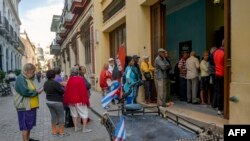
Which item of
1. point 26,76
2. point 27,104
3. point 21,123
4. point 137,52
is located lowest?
point 21,123

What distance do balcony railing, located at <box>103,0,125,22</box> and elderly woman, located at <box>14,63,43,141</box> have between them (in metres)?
6.48

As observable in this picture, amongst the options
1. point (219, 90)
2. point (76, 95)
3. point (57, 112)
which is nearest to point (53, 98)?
point (57, 112)

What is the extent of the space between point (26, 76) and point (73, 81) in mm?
1310

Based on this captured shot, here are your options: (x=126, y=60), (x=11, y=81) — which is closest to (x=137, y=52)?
(x=126, y=60)

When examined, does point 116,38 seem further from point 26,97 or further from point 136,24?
point 26,97

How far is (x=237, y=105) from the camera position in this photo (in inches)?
223

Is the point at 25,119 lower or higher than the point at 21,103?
lower

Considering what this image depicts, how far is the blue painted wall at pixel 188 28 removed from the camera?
1159 centimetres

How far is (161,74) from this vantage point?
852 centimetres

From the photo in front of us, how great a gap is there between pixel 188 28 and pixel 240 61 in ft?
23.4

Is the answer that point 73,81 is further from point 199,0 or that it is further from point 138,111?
point 199,0

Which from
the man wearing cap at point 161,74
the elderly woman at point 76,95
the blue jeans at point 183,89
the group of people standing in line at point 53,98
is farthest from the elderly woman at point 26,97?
the blue jeans at point 183,89

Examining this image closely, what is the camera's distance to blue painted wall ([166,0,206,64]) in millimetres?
11586

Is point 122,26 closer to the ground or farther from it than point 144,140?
farther from it
